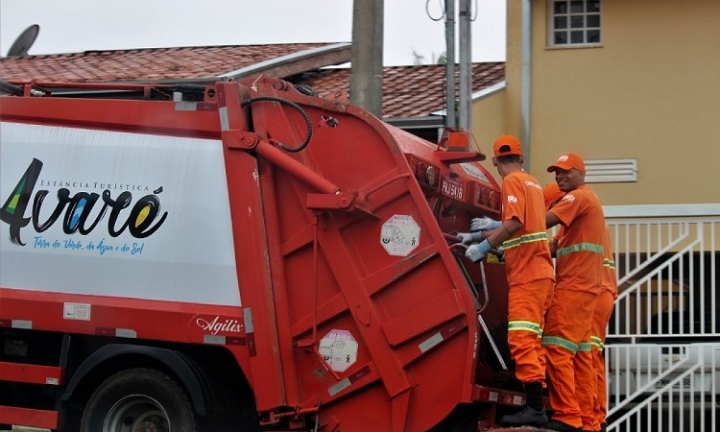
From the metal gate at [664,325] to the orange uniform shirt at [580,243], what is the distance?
165 centimetres

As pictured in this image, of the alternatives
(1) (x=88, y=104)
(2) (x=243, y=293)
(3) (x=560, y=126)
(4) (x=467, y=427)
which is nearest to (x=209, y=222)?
(2) (x=243, y=293)

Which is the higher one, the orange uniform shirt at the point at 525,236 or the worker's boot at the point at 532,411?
the orange uniform shirt at the point at 525,236

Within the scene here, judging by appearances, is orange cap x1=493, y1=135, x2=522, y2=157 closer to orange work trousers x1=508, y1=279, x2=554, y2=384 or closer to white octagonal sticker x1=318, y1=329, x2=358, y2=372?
orange work trousers x1=508, y1=279, x2=554, y2=384

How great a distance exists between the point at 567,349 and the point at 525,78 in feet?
22.8

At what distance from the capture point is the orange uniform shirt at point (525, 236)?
6.02 metres

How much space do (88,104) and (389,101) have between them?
741cm

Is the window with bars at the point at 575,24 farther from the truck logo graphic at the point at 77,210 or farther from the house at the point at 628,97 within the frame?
the truck logo graphic at the point at 77,210

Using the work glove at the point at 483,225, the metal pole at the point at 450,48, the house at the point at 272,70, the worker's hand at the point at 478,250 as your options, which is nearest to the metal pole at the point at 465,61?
the metal pole at the point at 450,48

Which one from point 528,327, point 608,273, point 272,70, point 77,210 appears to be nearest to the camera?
point 528,327

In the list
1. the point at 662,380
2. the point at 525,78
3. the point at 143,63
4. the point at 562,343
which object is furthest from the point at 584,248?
the point at 143,63

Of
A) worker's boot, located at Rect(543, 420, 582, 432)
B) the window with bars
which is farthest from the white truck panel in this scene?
the window with bars

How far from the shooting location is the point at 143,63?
15125 mm

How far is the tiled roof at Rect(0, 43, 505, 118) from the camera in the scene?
13492 millimetres

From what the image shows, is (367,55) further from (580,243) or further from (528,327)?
(528,327)
